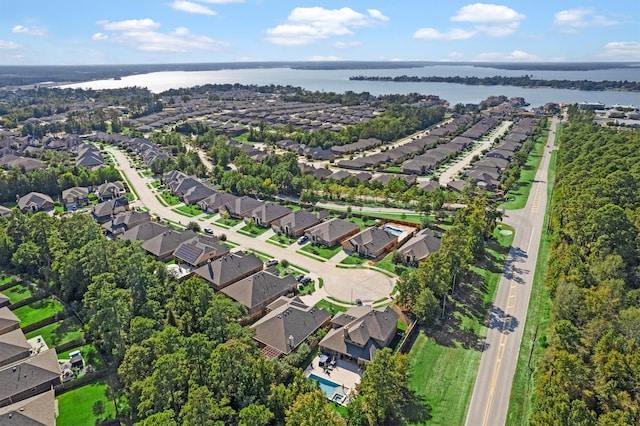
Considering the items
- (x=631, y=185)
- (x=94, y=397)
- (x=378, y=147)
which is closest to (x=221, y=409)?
(x=94, y=397)

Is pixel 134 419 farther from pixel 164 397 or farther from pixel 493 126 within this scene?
pixel 493 126

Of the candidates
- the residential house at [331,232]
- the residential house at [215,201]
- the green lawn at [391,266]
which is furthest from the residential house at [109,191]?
the green lawn at [391,266]

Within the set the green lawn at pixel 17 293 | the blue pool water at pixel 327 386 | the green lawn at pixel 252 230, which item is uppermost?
the green lawn at pixel 252 230

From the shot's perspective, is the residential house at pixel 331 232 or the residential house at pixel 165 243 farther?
the residential house at pixel 331 232

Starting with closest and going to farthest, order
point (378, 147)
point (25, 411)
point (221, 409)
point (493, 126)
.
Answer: point (221, 409)
point (25, 411)
point (378, 147)
point (493, 126)

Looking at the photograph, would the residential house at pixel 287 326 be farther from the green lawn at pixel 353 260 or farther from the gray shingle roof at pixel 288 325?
the green lawn at pixel 353 260

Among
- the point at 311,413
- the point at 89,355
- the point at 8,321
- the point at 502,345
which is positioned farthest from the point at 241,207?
the point at 311,413

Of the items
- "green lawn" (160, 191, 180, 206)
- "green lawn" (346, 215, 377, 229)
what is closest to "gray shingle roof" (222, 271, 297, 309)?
"green lawn" (346, 215, 377, 229)
